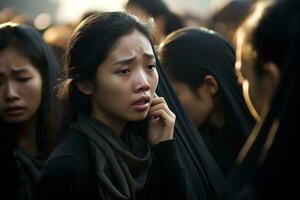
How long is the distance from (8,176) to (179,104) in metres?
1.00

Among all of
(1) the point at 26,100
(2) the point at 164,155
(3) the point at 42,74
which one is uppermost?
(3) the point at 42,74

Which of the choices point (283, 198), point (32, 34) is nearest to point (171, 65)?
point (32, 34)

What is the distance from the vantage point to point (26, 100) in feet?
13.7

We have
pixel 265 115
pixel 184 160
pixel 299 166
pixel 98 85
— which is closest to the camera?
pixel 299 166

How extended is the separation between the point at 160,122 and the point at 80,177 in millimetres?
648

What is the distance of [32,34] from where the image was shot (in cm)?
443

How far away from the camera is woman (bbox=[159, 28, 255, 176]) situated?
4395 mm

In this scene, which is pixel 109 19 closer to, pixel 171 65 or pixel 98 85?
pixel 98 85

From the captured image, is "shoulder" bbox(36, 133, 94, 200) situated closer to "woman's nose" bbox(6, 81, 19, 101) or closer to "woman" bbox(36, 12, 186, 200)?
"woman" bbox(36, 12, 186, 200)

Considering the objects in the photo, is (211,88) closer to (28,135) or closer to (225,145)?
(225,145)

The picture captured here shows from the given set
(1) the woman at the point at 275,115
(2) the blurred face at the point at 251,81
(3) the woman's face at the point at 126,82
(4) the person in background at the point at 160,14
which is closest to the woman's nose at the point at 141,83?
(3) the woman's face at the point at 126,82

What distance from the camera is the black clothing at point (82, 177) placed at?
3357 millimetres

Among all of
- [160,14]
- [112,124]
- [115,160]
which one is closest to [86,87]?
[112,124]

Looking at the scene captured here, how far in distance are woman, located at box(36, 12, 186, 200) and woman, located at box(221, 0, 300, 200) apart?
0.87m
